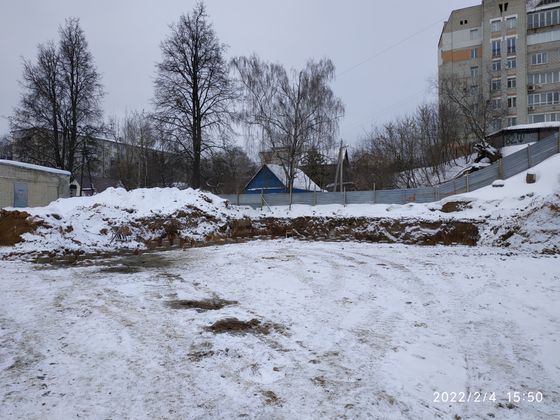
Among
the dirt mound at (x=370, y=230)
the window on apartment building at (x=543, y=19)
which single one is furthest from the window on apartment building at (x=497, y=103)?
the dirt mound at (x=370, y=230)

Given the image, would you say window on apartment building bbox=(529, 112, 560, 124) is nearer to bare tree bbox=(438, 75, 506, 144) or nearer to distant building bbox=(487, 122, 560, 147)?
bare tree bbox=(438, 75, 506, 144)

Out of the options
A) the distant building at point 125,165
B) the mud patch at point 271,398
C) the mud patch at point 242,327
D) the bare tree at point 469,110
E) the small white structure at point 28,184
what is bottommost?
the mud patch at point 271,398

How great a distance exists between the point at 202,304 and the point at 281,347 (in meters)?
2.32

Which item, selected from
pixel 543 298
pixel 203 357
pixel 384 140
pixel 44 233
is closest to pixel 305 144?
pixel 384 140

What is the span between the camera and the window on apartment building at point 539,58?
52188mm

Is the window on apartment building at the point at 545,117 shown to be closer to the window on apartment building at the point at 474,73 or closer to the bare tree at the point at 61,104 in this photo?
the window on apartment building at the point at 474,73

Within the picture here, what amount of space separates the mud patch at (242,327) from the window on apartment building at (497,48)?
6242 cm

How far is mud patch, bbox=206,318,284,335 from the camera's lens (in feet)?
16.9

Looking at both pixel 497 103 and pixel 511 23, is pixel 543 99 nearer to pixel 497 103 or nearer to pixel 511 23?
pixel 497 103

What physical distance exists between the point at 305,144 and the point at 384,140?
13654mm

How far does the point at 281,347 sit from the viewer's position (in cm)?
463

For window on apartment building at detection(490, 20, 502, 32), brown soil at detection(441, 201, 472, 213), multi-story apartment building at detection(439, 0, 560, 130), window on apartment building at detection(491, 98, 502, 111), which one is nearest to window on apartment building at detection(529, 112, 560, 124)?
multi-story apartment building at detection(439, 0, 560, 130)

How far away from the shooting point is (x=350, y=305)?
6605mm

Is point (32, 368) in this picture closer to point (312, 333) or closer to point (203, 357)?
point (203, 357)
